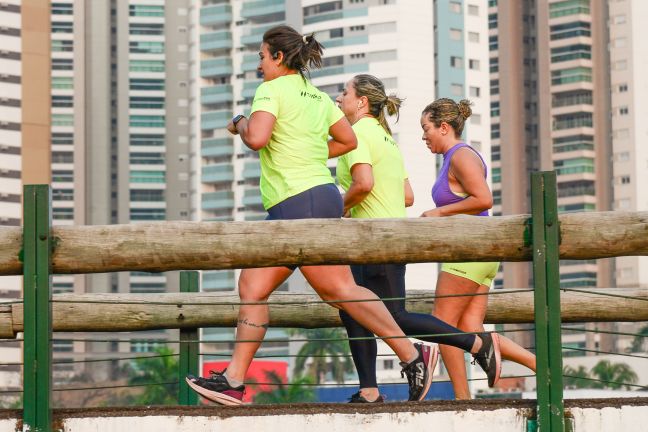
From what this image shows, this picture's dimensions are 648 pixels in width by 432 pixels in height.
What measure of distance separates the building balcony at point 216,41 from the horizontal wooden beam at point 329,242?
12954cm

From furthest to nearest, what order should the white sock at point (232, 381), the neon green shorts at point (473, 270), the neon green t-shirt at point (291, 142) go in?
the neon green shorts at point (473, 270) < the neon green t-shirt at point (291, 142) < the white sock at point (232, 381)

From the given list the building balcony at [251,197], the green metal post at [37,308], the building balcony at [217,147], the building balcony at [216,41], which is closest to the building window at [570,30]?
the building balcony at [216,41]

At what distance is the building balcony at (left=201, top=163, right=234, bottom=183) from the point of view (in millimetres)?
133875

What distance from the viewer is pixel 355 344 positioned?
8.02m

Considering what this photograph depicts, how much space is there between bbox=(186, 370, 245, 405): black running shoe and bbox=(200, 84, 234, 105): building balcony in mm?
127342

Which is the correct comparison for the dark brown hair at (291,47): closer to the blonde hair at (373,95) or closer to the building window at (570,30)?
the blonde hair at (373,95)

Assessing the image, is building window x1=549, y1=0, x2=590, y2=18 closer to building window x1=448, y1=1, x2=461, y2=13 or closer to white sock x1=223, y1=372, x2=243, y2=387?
building window x1=448, y1=1, x2=461, y2=13

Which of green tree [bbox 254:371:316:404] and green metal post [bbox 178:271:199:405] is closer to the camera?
green metal post [bbox 178:271:199:405]

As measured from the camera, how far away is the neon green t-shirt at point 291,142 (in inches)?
296

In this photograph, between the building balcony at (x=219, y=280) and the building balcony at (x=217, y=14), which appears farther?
the building balcony at (x=217, y=14)

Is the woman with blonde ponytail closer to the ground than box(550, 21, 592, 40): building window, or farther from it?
closer to the ground

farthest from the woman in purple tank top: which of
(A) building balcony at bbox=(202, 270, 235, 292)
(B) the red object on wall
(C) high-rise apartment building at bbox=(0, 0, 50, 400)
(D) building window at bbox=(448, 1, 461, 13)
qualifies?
(C) high-rise apartment building at bbox=(0, 0, 50, 400)

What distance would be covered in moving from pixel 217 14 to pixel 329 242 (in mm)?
131494

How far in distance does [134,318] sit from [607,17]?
134 metres
